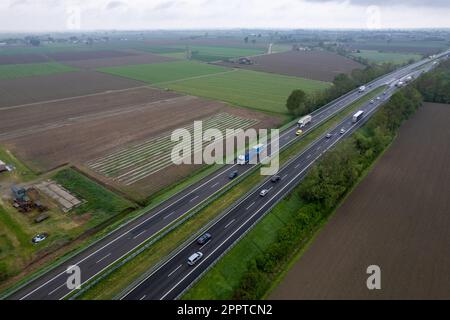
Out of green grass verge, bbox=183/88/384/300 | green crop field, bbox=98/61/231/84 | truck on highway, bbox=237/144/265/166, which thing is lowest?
green grass verge, bbox=183/88/384/300

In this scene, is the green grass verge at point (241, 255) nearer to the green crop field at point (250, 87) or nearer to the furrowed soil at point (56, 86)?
the green crop field at point (250, 87)

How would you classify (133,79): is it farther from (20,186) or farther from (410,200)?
(410,200)

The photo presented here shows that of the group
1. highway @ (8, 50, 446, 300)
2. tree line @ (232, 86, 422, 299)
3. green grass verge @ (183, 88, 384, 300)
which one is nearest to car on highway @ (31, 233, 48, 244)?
highway @ (8, 50, 446, 300)

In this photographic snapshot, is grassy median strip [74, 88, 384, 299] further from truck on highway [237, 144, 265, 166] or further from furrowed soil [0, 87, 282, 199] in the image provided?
furrowed soil [0, 87, 282, 199]

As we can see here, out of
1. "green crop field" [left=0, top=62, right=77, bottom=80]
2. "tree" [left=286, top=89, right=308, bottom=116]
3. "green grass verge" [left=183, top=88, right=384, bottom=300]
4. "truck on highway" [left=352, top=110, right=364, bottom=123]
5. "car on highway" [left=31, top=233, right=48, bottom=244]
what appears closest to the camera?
"green grass verge" [left=183, top=88, right=384, bottom=300]

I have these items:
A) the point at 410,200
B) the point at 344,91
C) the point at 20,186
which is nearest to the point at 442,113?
the point at 344,91

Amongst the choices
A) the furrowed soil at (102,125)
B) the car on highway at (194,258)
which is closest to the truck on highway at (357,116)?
the furrowed soil at (102,125)

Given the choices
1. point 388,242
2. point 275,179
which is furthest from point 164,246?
point 388,242
